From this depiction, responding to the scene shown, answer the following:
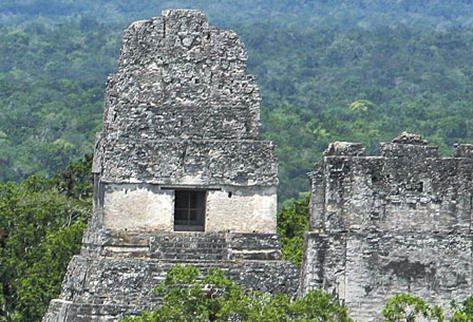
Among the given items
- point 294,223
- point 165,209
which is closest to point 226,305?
point 165,209

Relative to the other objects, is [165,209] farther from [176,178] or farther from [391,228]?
[391,228]

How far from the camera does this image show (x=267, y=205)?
30688 millimetres

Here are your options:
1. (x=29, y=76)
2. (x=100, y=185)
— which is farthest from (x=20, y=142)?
(x=100, y=185)

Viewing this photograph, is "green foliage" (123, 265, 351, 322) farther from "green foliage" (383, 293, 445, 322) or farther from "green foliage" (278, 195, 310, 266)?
"green foliage" (278, 195, 310, 266)

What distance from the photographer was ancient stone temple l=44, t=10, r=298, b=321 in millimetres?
29516

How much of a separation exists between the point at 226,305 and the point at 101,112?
89644 mm

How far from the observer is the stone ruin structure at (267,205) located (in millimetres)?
30375

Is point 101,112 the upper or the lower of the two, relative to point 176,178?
upper

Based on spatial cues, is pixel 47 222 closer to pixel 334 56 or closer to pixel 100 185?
pixel 100 185

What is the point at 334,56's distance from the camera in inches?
7766

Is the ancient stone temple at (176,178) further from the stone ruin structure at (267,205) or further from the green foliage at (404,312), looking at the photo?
the green foliage at (404,312)

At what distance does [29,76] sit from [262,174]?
14429 centimetres

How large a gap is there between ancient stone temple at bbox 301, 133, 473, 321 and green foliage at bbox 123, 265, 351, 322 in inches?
92.8

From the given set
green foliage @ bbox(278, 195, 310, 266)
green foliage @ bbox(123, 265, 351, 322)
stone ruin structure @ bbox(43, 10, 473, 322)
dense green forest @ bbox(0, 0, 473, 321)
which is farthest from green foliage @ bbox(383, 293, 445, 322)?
green foliage @ bbox(278, 195, 310, 266)
